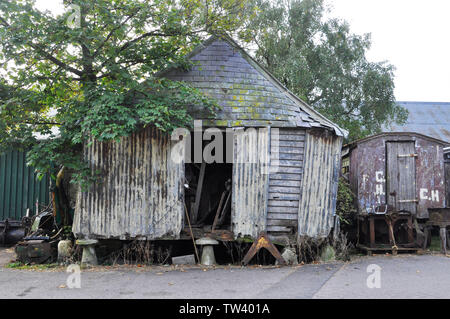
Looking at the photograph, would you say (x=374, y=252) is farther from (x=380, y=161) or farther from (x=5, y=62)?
(x=5, y=62)

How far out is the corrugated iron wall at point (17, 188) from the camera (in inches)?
559

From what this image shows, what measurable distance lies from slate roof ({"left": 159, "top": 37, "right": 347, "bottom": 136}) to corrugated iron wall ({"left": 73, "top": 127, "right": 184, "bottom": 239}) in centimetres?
144

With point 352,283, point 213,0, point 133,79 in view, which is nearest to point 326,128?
point 352,283

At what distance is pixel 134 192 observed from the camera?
9930 mm

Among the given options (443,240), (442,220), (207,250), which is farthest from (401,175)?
(207,250)

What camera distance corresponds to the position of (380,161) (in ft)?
40.2

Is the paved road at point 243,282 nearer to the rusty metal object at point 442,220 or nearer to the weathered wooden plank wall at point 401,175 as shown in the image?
the rusty metal object at point 442,220

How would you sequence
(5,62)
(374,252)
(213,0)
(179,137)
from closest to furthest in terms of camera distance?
(5,62) < (179,137) < (374,252) < (213,0)

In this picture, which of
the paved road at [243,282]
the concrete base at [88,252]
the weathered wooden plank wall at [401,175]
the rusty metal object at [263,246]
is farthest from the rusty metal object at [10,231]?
the weathered wooden plank wall at [401,175]

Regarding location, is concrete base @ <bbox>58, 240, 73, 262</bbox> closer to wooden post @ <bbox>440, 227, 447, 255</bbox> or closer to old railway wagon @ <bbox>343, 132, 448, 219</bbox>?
old railway wagon @ <bbox>343, 132, 448, 219</bbox>

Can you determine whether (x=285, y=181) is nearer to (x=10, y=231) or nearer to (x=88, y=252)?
(x=88, y=252)

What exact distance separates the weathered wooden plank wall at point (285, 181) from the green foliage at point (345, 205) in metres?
2.59

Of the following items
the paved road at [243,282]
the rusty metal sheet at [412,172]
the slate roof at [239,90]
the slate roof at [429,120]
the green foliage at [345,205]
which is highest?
the slate roof at [429,120]

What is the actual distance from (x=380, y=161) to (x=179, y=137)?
249 inches
